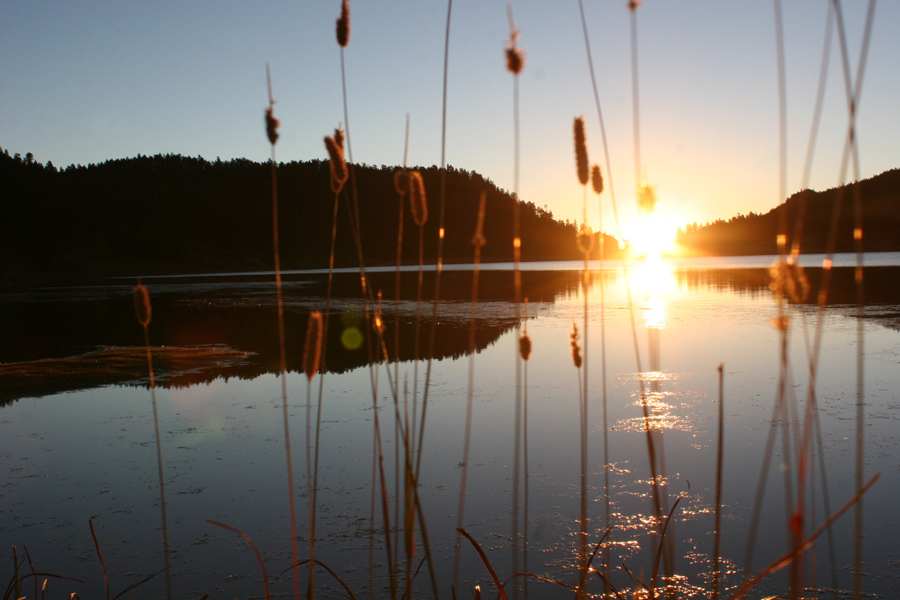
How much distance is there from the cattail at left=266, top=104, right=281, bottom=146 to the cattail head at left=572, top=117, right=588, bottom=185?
2.21 ft

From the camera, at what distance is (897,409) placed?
7449 mm

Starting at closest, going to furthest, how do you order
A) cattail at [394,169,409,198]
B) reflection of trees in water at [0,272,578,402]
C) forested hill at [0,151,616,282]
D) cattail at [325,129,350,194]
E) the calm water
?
cattail at [325,129,350,194], cattail at [394,169,409,198], the calm water, reflection of trees in water at [0,272,578,402], forested hill at [0,151,616,282]

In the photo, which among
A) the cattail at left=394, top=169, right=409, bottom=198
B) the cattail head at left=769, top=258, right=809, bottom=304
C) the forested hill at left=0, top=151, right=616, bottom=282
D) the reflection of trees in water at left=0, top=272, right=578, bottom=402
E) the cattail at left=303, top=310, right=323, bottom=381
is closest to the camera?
the cattail head at left=769, top=258, right=809, bottom=304

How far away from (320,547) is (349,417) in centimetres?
356

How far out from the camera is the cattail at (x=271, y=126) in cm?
157

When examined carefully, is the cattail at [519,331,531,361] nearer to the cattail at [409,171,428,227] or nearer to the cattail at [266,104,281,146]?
the cattail at [409,171,428,227]

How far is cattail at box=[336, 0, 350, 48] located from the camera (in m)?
1.59

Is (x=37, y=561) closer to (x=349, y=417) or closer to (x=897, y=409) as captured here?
(x=349, y=417)

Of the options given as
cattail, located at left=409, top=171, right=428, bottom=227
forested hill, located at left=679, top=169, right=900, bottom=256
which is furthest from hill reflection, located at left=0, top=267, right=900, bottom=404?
forested hill, located at left=679, top=169, right=900, bottom=256

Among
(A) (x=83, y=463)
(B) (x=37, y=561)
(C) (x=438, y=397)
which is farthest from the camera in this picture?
(C) (x=438, y=397)

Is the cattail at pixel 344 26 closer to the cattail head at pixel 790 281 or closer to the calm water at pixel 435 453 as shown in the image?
the calm water at pixel 435 453

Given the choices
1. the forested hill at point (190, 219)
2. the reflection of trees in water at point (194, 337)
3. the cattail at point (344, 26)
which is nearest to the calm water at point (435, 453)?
the reflection of trees in water at point (194, 337)

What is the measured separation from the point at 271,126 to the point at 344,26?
0.90 feet

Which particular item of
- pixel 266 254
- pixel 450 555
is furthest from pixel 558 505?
pixel 266 254
